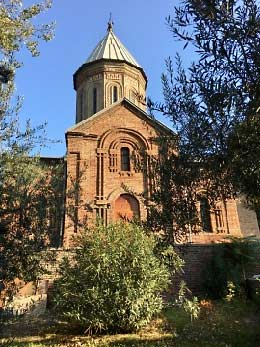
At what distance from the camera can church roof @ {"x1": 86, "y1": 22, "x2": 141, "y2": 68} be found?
30.9 metres

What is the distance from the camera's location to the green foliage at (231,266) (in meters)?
13.4

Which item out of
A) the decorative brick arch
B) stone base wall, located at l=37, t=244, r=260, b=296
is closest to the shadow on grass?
stone base wall, located at l=37, t=244, r=260, b=296

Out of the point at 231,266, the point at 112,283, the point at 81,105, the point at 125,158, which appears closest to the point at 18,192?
the point at 112,283

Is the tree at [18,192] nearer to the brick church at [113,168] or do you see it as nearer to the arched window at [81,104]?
the brick church at [113,168]

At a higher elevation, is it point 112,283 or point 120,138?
point 120,138

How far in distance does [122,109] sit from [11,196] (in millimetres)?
15939

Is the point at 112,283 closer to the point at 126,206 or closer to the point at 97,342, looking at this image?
the point at 97,342

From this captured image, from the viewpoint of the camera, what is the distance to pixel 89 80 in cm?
2998

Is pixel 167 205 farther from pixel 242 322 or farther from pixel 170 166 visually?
pixel 242 322

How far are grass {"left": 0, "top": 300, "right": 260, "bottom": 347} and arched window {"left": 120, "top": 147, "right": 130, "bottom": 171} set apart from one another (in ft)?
33.9

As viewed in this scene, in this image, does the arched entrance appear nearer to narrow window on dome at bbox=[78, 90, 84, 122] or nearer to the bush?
the bush

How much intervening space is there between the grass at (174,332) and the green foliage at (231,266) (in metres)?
1.49

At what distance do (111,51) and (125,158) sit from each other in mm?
15115

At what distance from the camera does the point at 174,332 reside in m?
9.76
